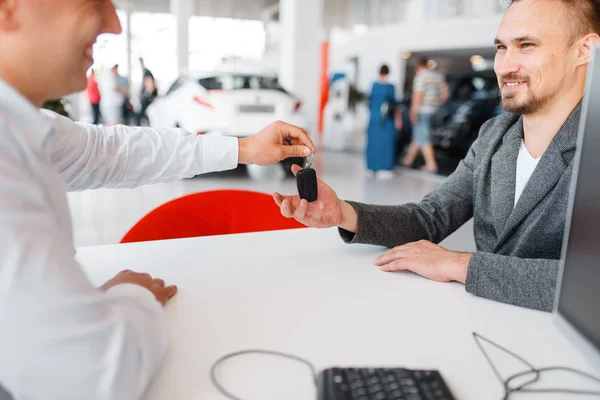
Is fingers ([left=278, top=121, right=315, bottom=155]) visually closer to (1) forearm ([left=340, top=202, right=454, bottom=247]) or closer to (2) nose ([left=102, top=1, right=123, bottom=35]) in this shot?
(1) forearm ([left=340, top=202, right=454, bottom=247])

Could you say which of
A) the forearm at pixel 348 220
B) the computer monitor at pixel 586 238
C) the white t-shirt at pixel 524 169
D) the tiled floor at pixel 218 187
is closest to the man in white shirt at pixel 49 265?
the computer monitor at pixel 586 238

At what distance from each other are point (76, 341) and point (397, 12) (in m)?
10.7

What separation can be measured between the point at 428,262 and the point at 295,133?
1.60 ft

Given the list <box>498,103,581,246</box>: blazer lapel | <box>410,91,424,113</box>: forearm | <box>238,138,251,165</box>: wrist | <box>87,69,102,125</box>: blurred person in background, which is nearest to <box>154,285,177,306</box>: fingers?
<box>238,138,251,165</box>: wrist

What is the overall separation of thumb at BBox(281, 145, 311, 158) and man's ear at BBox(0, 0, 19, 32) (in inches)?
32.7

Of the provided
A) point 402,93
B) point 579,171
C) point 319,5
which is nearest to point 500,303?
point 579,171

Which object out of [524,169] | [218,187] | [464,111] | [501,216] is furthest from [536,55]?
[464,111]

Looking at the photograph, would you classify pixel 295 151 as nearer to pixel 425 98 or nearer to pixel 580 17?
pixel 580 17

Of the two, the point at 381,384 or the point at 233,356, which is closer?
the point at 381,384

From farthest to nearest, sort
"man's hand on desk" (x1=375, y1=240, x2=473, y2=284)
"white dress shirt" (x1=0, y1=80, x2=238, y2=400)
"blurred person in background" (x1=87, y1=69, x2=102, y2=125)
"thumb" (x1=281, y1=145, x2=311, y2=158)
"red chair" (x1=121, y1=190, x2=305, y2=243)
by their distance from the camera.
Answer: "blurred person in background" (x1=87, y1=69, x2=102, y2=125)
"red chair" (x1=121, y1=190, x2=305, y2=243)
"thumb" (x1=281, y1=145, x2=311, y2=158)
"man's hand on desk" (x1=375, y1=240, x2=473, y2=284)
"white dress shirt" (x1=0, y1=80, x2=238, y2=400)

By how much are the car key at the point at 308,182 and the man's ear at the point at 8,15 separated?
0.78 meters

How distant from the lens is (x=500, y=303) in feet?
3.59

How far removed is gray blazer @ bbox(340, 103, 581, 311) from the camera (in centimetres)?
111

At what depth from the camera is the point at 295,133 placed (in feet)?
4.64
